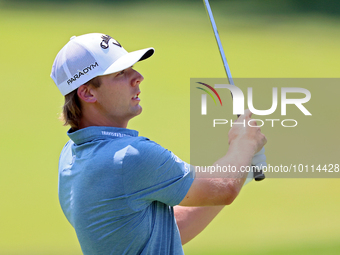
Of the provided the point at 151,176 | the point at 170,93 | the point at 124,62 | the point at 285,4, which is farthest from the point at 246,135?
the point at 285,4

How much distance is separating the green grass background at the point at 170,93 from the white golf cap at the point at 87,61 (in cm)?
291

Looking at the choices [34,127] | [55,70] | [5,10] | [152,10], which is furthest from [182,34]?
[55,70]


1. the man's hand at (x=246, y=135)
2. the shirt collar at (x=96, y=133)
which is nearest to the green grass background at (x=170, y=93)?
the man's hand at (x=246, y=135)

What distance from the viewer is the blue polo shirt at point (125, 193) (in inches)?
55.2

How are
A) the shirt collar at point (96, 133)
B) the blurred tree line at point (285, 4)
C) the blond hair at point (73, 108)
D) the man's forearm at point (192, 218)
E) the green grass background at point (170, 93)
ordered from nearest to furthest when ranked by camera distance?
the shirt collar at point (96, 133) → the blond hair at point (73, 108) → the man's forearm at point (192, 218) → the green grass background at point (170, 93) → the blurred tree line at point (285, 4)

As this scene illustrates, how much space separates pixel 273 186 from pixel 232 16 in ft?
28.7

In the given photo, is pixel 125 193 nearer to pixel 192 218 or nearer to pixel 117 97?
pixel 117 97

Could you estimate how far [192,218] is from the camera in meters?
1.82

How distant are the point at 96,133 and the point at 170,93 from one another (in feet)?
23.3

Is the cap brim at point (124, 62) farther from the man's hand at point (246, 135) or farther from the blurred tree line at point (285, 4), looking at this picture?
the blurred tree line at point (285, 4)

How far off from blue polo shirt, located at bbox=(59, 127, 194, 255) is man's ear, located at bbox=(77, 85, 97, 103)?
0.44 feet

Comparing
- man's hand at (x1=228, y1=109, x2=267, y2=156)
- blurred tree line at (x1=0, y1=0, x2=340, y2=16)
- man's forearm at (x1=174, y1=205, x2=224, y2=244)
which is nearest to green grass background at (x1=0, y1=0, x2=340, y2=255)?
blurred tree line at (x1=0, y1=0, x2=340, y2=16)

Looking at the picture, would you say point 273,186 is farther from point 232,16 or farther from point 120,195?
point 232,16

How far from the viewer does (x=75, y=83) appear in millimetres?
1599
